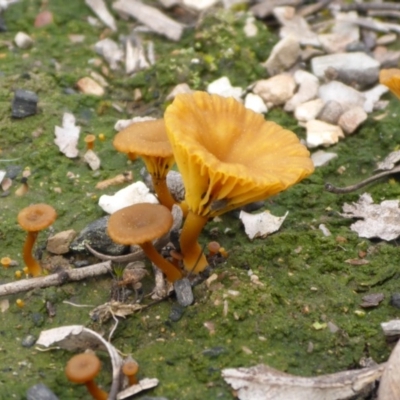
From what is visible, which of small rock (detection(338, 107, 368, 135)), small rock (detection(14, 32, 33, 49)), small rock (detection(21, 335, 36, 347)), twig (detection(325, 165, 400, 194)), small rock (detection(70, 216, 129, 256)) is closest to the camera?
small rock (detection(21, 335, 36, 347))

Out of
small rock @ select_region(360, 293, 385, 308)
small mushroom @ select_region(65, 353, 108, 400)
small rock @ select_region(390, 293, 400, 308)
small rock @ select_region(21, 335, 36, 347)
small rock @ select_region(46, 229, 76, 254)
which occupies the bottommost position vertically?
small rock @ select_region(21, 335, 36, 347)

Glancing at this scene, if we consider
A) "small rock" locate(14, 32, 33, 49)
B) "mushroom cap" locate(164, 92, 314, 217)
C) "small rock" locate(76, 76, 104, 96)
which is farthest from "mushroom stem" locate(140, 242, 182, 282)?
"small rock" locate(14, 32, 33, 49)

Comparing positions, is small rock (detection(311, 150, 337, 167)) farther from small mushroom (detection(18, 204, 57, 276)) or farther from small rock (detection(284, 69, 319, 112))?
small mushroom (detection(18, 204, 57, 276))

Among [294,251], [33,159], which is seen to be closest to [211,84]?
[33,159]

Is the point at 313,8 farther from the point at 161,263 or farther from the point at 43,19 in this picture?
the point at 161,263

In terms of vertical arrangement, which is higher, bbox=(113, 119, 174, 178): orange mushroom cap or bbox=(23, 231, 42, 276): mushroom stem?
bbox=(113, 119, 174, 178): orange mushroom cap

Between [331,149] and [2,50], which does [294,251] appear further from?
[2,50]

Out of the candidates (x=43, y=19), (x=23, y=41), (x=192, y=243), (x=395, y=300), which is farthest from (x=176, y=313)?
(x=43, y=19)
